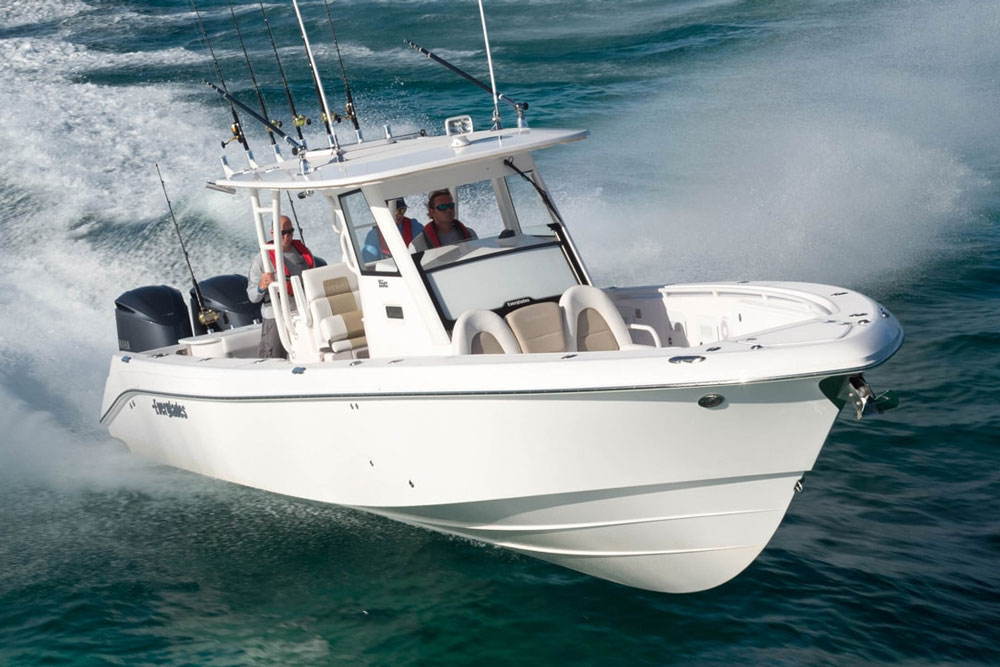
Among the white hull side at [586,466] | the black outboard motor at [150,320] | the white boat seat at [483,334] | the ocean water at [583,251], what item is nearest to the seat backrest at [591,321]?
the white boat seat at [483,334]

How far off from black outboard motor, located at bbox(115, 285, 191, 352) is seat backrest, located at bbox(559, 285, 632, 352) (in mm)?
3749

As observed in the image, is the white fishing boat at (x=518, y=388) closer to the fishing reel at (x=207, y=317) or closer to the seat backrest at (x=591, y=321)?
the seat backrest at (x=591, y=321)

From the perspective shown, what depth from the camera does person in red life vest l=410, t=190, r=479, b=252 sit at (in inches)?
272

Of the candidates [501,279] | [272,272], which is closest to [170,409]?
[272,272]

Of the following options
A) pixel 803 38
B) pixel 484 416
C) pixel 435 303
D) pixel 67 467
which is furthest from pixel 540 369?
pixel 803 38

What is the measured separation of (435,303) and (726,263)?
19.5 ft

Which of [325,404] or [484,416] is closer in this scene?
[484,416]

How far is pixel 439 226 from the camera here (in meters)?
6.96

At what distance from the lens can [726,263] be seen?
1148 centimetres

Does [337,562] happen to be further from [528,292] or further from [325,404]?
[528,292]

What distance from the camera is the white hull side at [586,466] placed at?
17.0ft

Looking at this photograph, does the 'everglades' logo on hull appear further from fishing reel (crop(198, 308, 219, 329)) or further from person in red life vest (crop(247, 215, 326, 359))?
fishing reel (crop(198, 308, 219, 329))

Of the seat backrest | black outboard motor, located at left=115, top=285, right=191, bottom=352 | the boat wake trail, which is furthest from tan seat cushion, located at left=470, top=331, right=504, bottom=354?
the boat wake trail

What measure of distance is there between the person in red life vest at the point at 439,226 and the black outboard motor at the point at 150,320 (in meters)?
2.79
